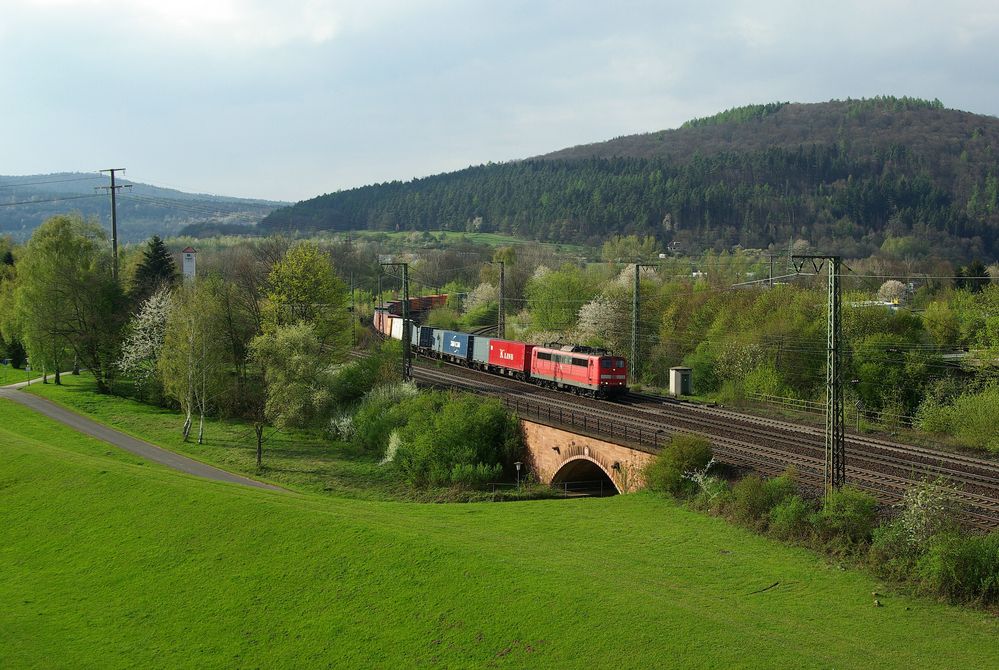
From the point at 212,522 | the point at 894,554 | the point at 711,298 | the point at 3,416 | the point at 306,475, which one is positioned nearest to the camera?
the point at 894,554

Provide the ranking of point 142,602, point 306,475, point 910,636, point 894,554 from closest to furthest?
point 910,636
point 894,554
point 142,602
point 306,475

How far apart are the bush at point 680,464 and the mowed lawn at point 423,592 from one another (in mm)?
1280

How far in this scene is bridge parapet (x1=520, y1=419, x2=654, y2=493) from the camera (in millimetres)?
34625

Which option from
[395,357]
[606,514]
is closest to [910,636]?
[606,514]

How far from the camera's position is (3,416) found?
5194cm

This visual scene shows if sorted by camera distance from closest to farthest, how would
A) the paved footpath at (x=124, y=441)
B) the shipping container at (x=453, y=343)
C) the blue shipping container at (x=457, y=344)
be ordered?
the paved footpath at (x=124, y=441)
the blue shipping container at (x=457, y=344)
the shipping container at (x=453, y=343)

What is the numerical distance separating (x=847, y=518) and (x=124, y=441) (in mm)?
42136

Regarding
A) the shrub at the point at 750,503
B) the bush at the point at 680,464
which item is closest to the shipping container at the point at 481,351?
the bush at the point at 680,464

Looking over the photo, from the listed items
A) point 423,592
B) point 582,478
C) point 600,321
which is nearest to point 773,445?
point 582,478

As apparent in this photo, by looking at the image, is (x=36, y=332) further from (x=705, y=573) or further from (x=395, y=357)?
(x=705, y=573)

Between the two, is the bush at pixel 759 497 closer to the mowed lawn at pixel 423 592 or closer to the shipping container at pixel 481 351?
the mowed lawn at pixel 423 592

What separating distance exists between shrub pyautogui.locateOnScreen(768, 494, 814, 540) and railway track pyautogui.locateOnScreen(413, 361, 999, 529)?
9.31 ft

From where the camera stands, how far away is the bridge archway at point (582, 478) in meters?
39.7

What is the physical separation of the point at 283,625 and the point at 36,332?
161 feet
